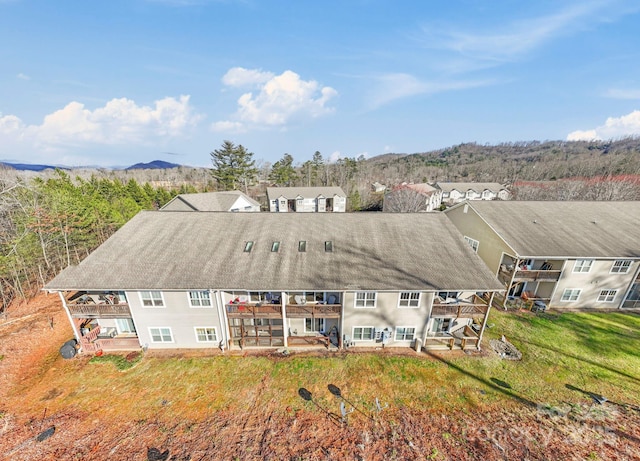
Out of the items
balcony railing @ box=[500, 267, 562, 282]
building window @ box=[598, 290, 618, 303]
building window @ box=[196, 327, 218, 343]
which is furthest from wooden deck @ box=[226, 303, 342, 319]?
building window @ box=[598, 290, 618, 303]

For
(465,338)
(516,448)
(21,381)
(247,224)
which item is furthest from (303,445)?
(21,381)

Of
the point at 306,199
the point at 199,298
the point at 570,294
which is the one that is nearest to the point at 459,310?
the point at 570,294

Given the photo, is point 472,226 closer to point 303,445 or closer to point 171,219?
point 303,445

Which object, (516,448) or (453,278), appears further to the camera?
(453,278)

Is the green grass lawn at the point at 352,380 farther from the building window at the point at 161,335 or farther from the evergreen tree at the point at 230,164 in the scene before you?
the evergreen tree at the point at 230,164

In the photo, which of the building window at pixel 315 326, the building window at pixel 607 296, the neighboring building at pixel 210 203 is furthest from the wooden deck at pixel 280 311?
the neighboring building at pixel 210 203

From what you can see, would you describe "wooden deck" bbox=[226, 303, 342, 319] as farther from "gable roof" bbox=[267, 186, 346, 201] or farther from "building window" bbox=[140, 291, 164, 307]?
"gable roof" bbox=[267, 186, 346, 201]
